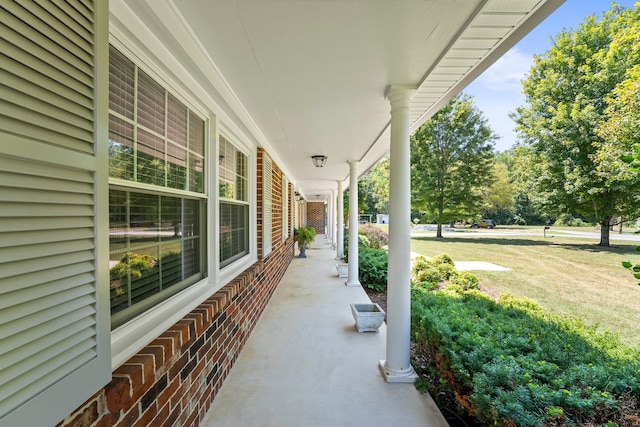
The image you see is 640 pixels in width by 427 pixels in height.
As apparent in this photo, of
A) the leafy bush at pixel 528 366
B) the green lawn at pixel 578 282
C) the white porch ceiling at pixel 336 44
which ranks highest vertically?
the white porch ceiling at pixel 336 44

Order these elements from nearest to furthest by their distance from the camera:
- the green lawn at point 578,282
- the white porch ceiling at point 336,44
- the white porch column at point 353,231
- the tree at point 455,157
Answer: the white porch ceiling at point 336,44 → the green lawn at point 578,282 → the white porch column at point 353,231 → the tree at point 455,157

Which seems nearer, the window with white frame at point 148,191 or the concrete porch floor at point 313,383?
the window with white frame at point 148,191

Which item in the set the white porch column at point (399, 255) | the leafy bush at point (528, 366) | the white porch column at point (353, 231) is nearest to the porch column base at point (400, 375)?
the white porch column at point (399, 255)

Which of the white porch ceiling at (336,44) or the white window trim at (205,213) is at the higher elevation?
the white porch ceiling at (336,44)

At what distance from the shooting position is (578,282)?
8188 mm

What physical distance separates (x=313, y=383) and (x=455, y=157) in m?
19.7

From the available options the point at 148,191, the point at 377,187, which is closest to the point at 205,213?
the point at 148,191

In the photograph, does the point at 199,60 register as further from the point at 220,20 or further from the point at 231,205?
the point at 231,205

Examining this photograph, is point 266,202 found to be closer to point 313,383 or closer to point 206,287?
point 206,287

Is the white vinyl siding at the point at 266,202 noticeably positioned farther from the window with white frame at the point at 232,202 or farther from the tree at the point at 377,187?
the tree at the point at 377,187

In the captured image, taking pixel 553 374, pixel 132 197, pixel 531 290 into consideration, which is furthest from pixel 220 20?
pixel 531 290


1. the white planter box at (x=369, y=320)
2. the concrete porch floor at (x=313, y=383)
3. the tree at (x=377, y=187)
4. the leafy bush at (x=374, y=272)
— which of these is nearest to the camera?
the concrete porch floor at (x=313, y=383)

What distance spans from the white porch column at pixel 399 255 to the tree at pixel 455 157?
17794 mm

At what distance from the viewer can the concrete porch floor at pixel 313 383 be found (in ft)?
7.22
